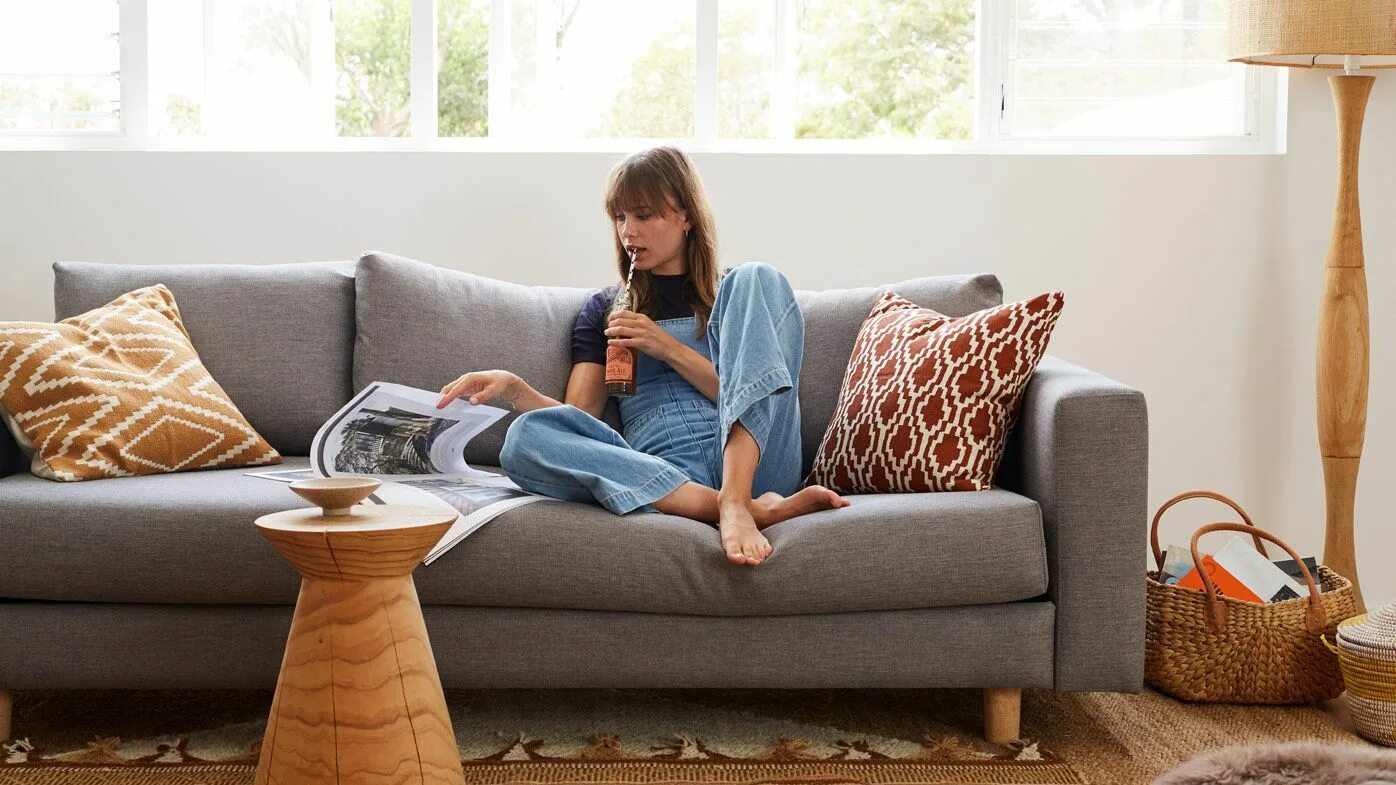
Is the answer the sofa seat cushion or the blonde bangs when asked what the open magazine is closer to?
the sofa seat cushion

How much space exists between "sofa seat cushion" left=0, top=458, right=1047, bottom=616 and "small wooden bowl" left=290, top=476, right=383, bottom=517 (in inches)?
17.8

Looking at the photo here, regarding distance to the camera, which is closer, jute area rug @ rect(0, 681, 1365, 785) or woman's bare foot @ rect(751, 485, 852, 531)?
jute area rug @ rect(0, 681, 1365, 785)

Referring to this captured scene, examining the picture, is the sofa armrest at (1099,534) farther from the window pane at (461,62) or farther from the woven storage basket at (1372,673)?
the window pane at (461,62)

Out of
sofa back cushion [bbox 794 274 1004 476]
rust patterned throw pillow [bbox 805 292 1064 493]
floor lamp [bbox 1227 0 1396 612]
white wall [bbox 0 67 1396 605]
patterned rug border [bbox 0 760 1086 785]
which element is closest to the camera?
patterned rug border [bbox 0 760 1086 785]

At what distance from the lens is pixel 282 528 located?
4.44ft

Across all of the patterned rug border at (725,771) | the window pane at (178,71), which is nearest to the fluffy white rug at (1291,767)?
the patterned rug border at (725,771)

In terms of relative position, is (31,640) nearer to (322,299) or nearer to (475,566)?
(475,566)

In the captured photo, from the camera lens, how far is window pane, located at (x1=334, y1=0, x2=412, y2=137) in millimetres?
3223

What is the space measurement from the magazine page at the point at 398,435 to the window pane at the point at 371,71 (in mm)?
1336

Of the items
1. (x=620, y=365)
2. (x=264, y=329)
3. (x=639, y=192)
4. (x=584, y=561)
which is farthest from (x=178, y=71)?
(x=584, y=561)

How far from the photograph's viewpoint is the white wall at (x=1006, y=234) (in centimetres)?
307

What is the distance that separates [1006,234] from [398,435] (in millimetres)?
1695

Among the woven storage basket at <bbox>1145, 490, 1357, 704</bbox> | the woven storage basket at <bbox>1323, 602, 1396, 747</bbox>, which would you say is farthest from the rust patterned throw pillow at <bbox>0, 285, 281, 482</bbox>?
the woven storage basket at <bbox>1323, 602, 1396, 747</bbox>

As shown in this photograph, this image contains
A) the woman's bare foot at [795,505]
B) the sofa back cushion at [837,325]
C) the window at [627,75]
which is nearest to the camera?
the woman's bare foot at [795,505]
